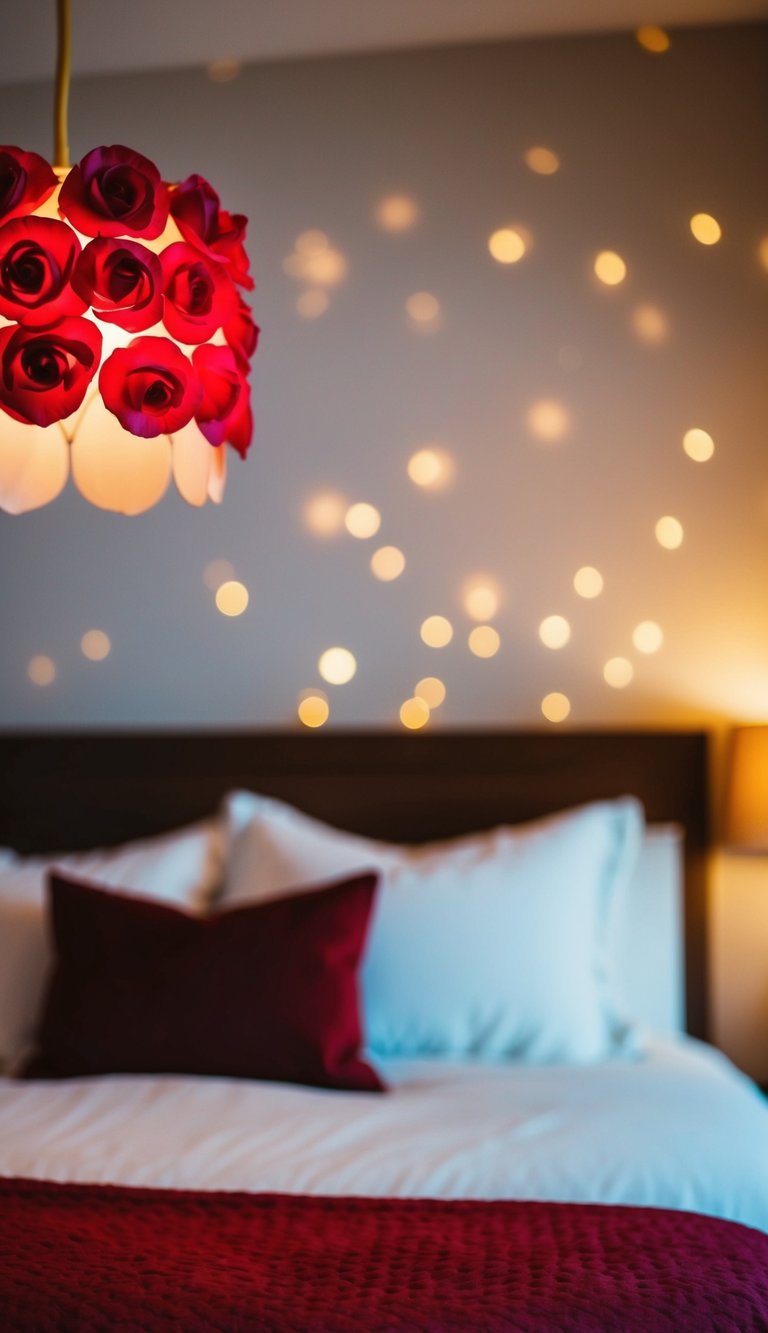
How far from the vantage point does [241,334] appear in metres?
1.47

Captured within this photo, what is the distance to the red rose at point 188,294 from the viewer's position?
4.40ft

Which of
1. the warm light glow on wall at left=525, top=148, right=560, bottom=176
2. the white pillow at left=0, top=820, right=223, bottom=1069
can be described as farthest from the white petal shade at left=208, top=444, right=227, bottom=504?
the warm light glow on wall at left=525, top=148, right=560, bottom=176

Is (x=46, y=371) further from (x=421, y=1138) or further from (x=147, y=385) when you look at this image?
(x=421, y=1138)

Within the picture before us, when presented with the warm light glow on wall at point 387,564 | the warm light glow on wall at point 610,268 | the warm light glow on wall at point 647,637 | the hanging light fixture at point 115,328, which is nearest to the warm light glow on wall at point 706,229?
the warm light glow on wall at point 610,268

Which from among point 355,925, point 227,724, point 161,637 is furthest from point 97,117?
point 355,925

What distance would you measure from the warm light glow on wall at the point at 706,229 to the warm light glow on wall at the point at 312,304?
0.83m

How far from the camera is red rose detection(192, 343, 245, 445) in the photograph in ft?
4.58

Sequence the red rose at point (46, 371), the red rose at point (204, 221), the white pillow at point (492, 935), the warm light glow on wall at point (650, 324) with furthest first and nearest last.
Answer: the warm light glow on wall at point (650, 324), the white pillow at point (492, 935), the red rose at point (204, 221), the red rose at point (46, 371)

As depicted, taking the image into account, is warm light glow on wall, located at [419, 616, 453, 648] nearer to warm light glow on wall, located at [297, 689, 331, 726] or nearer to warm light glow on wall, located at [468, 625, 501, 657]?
warm light glow on wall, located at [468, 625, 501, 657]

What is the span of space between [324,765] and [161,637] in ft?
1.59

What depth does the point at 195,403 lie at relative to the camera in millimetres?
1362

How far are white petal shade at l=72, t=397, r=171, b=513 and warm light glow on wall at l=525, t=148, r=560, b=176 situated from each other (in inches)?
62.4

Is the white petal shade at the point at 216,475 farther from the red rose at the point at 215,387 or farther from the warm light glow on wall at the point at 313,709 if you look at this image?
the warm light glow on wall at the point at 313,709

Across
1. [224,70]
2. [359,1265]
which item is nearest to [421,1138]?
[359,1265]
